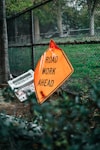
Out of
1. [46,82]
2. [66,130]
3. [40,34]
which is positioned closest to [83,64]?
[46,82]

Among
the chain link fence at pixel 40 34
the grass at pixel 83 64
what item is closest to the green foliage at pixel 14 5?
the chain link fence at pixel 40 34

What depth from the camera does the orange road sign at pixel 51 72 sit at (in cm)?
400

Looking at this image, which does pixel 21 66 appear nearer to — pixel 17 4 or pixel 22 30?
pixel 22 30

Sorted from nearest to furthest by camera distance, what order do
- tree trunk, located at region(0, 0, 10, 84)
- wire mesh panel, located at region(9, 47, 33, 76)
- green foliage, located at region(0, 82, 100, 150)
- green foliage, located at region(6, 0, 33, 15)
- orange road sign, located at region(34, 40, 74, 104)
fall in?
green foliage, located at region(0, 82, 100, 150)
orange road sign, located at region(34, 40, 74, 104)
wire mesh panel, located at region(9, 47, 33, 76)
tree trunk, located at region(0, 0, 10, 84)
green foliage, located at region(6, 0, 33, 15)

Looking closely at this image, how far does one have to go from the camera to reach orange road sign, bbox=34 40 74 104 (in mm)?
3996

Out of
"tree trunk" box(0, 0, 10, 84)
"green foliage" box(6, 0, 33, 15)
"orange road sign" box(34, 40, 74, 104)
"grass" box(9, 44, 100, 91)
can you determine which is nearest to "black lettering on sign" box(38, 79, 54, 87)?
"orange road sign" box(34, 40, 74, 104)

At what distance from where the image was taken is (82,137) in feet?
6.97

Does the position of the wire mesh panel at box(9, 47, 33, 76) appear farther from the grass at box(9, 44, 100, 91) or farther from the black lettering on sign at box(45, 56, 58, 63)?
the black lettering on sign at box(45, 56, 58, 63)

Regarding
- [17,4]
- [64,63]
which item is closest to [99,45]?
[64,63]

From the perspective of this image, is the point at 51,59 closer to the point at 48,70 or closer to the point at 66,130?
the point at 48,70

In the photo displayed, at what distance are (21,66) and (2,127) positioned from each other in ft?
24.8

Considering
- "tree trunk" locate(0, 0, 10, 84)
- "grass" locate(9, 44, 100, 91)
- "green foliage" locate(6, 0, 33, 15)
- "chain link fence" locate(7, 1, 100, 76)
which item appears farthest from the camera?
"green foliage" locate(6, 0, 33, 15)

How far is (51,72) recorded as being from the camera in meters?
4.22

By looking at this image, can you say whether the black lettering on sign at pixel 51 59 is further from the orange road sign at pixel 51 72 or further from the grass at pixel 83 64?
the grass at pixel 83 64
